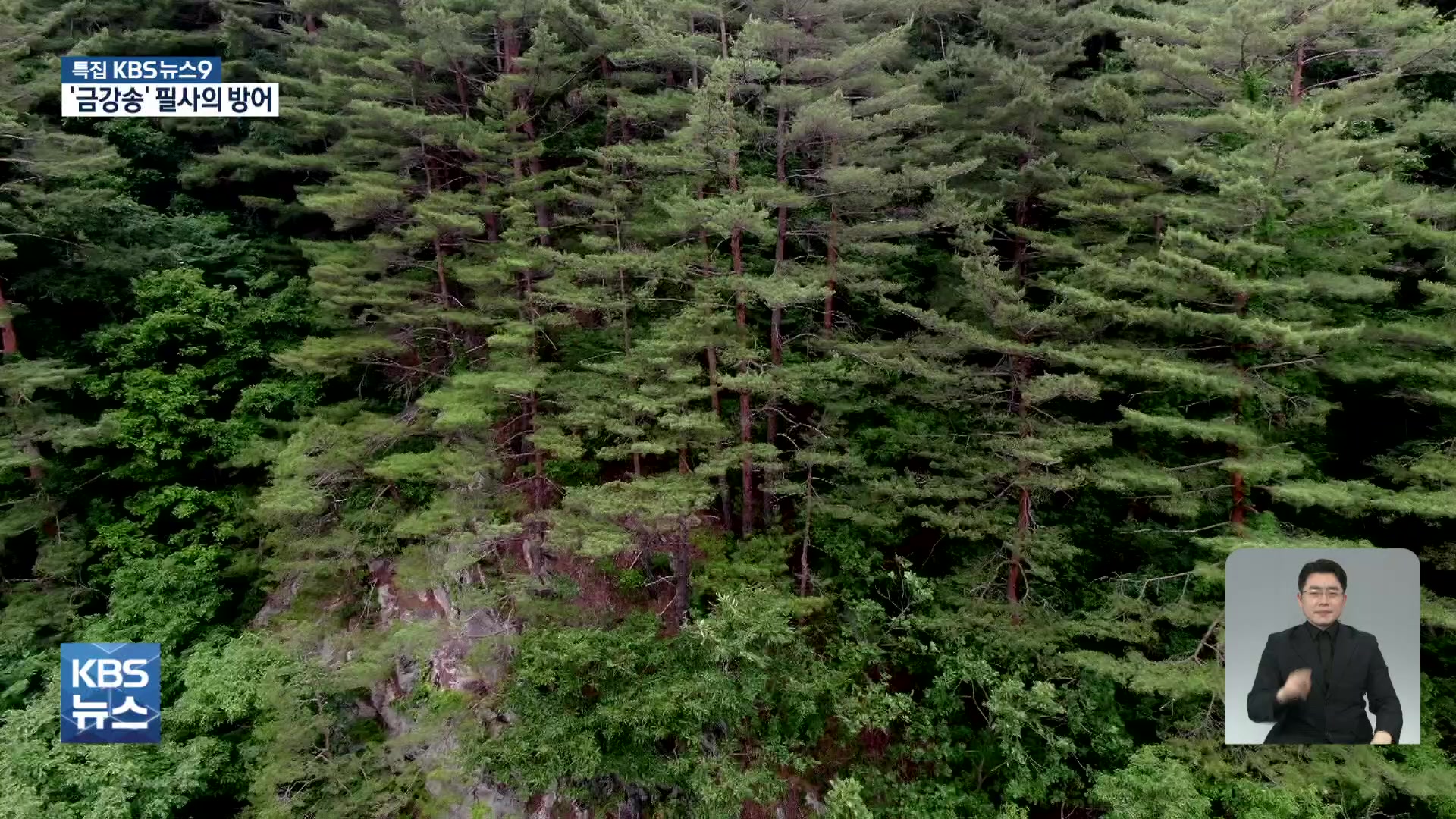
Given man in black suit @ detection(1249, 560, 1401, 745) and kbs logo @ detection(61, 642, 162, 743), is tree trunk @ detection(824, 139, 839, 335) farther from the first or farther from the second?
kbs logo @ detection(61, 642, 162, 743)

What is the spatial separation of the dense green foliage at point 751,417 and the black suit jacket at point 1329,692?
116 centimetres

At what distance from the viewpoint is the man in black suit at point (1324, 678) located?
508 cm

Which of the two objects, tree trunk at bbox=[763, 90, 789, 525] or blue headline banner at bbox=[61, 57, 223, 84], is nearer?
tree trunk at bbox=[763, 90, 789, 525]

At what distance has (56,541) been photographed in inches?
452

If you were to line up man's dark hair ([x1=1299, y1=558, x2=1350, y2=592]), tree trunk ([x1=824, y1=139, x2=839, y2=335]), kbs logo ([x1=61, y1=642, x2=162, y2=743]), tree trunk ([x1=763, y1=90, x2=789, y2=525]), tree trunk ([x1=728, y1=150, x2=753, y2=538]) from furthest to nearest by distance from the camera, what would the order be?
kbs logo ([x1=61, y1=642, x2=162, y2=743]) → tree trunk ([x1=824, y1=139, x2=839, y2=335]) → tree trunk ([x1=763, y1=90, x2=789, y2=525]) → tree trunk ([x1=728, y1=150, x2=753, y2=538]) → man's dark hair ([x1=1299, y1=558, x2=1350, y2=592])

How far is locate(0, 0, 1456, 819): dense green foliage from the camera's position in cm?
695

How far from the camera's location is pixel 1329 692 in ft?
17.0

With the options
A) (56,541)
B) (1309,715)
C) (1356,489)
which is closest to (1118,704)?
(1309,715)

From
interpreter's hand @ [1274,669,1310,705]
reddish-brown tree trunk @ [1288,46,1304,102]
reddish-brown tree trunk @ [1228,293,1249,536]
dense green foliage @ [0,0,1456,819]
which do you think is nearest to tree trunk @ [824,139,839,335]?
dense green foliage @ [0,0,1456,819]

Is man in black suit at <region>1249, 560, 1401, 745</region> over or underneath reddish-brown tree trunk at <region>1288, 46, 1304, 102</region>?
underneath

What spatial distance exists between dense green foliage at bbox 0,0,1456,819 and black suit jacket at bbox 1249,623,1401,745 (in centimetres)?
116

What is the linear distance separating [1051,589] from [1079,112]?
24.8ft

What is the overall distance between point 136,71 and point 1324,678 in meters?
19.8

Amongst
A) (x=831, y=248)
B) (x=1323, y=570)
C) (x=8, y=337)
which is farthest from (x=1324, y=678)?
(x=8, y=337)
